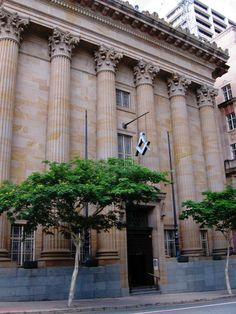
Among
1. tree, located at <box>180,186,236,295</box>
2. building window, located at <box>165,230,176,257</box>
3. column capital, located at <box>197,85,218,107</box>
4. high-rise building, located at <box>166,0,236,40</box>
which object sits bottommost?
building window, located at <box>165,230,176,257</box>

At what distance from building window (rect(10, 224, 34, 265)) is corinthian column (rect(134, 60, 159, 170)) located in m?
10.2

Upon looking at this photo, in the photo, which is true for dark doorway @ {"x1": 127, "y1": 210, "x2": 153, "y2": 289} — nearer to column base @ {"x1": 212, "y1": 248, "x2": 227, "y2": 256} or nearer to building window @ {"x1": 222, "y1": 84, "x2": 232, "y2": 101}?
column base @ {"x1": 212, "y1": 248, "x2": 227, "y2": 256}

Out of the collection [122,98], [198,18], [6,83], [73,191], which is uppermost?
[198,18]

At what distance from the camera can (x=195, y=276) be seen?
24.9 meters

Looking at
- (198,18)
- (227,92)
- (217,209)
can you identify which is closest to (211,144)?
(217,209)

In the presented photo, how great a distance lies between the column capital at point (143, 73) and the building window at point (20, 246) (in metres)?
14.9

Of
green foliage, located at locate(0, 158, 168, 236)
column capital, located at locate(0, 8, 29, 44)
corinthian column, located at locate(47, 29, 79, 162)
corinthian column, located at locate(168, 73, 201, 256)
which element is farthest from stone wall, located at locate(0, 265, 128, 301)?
column capital, located at locate(0, 8, 29, 44)

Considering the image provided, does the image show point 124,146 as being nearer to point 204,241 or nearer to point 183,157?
point 183,157

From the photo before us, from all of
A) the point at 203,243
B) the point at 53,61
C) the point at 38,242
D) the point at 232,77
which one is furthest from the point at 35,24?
the point at 232,77

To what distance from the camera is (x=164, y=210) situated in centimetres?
2697

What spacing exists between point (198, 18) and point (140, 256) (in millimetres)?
106442

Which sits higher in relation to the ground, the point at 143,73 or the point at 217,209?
the point at 143,73

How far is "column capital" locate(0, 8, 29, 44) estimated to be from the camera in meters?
23.1

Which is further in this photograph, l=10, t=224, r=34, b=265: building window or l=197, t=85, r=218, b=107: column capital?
l=197, t=85, r=218, b=107: column capital
